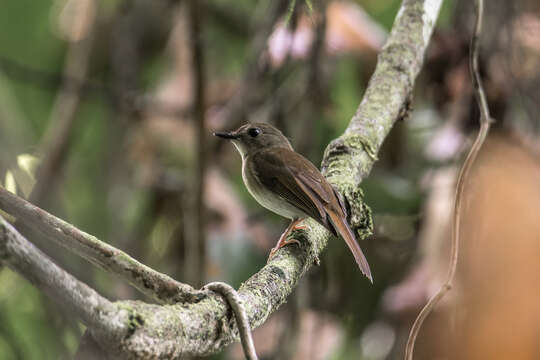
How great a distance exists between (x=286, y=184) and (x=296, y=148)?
3.18 feet

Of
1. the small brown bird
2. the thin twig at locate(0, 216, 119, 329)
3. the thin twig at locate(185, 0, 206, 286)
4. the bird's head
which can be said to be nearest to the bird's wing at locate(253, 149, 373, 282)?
the small brown bird

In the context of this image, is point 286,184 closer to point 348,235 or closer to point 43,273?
point 348,235

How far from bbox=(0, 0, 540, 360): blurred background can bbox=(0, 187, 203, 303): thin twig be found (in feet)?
4.51

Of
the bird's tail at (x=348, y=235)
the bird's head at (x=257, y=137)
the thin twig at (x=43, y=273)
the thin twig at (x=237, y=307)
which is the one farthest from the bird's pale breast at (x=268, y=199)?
the thin twig at (x=43, y=273)

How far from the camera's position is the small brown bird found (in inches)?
102

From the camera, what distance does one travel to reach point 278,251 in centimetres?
218

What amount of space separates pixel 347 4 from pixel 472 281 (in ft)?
10.3

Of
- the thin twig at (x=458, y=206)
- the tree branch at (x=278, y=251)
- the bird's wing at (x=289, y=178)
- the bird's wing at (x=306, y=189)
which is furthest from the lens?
the bird's wing at (x=289, y=178)

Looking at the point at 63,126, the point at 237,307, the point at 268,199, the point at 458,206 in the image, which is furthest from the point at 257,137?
the point at 237,307

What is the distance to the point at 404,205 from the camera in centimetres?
437

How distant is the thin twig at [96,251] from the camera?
1.46m

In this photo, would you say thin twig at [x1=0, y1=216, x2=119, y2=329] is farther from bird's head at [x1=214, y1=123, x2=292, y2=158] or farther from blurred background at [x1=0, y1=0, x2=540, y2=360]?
bird's head at [x1=214, y1=123, x2=292, y2=158]

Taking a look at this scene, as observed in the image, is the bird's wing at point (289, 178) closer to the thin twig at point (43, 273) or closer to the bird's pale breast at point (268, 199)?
the bird's pale breast at point (268, 199)

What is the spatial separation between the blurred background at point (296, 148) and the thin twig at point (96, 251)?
137 centimetres
